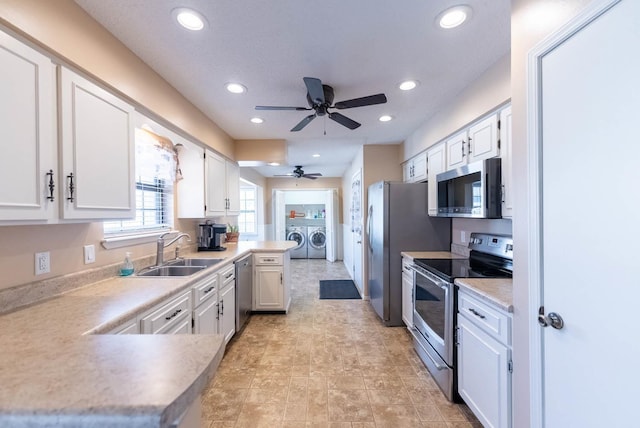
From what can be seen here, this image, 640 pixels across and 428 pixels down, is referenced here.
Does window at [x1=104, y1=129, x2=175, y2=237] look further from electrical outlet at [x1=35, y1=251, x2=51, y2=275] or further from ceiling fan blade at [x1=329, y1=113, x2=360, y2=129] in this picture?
ceiling fan blade at [x1=329, y1=113, x2=360, y2=129]

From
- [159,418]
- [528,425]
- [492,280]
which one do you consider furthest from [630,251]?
[159,418]

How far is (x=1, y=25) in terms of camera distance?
1.09m

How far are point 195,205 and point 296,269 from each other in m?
3.88

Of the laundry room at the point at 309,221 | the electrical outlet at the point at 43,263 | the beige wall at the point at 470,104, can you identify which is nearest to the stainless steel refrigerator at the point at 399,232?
the beige wall at the point at 470,104

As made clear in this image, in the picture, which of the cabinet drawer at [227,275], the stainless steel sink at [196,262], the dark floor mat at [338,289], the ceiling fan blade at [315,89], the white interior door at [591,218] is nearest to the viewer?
the white interior door at [591,218]

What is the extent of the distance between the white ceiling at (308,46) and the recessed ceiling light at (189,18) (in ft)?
0.11

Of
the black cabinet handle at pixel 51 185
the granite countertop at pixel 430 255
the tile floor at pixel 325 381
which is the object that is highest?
the black cabinet handle at pixel 51 185

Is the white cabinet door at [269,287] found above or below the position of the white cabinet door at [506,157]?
below

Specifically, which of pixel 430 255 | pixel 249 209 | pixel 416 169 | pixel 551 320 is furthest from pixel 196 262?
pixel 249 209

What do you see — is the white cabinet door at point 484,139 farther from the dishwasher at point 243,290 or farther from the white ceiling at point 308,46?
the dishwasher at point 243,290

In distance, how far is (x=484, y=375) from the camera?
Answer: 1604mm

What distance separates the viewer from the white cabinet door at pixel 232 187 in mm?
3826

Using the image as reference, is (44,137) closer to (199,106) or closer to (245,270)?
(199,106)

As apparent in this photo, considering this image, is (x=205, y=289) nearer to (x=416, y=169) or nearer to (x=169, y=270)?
(x=169, y=270)
